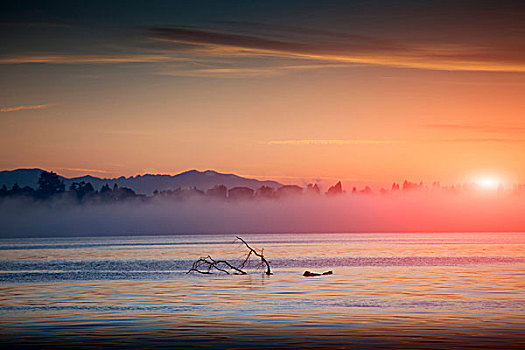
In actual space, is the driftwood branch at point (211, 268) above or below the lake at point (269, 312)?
above

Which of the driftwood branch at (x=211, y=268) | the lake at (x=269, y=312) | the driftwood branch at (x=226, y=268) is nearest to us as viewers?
the lake at (x=269, y=312)

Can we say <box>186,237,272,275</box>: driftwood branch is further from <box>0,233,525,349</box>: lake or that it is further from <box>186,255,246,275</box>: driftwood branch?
<box>0,233,525,349</box>: lake

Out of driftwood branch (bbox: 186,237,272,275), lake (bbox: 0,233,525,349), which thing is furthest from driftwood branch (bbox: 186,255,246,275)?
lake (bbox: 0,233,525,349)

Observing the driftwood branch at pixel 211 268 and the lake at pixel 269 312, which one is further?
the driftwood branch at pixel 211 268

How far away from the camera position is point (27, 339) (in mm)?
39125

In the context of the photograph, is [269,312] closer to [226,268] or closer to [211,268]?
[211,268]

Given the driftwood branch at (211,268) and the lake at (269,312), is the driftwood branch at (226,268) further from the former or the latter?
the lake at (269,312)

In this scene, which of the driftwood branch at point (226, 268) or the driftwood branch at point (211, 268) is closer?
the driftwood branch at point (226, 268)

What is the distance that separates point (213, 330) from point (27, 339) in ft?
34.4

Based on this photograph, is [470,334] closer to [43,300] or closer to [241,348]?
[241,348]

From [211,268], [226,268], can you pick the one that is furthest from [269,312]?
[226,268]

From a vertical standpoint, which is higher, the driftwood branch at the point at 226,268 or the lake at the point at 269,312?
the driftwood branch at the point at 226,268

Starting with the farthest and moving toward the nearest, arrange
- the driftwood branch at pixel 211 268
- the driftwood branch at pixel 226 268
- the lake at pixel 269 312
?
the driftwood branch at pixel 211 268 → the driftwood branch at pixel 226 268 → the lake at pixel 269 312

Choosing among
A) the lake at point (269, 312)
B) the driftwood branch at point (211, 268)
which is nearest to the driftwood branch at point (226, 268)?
the driftwood branch at point (211, 268)
